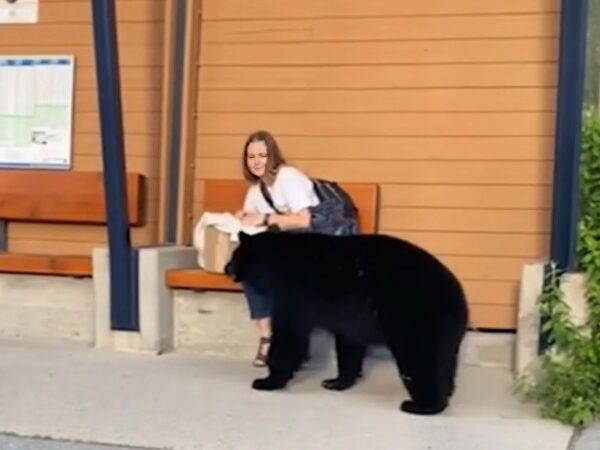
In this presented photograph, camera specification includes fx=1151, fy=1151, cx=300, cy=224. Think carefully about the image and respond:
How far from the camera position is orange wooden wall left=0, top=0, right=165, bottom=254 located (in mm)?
6535

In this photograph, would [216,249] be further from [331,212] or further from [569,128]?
[569,128]

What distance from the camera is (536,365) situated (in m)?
5.16

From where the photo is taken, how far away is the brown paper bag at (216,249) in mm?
5621

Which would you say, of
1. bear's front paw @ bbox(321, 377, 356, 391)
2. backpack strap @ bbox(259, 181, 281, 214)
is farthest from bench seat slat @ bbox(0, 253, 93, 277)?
bear's front paw @ bbox(321, 377, 356, 391)

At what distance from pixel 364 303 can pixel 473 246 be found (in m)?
1.38

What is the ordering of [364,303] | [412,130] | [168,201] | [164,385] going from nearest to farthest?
[364,303] → [164,385] → [412,130] → [168,201]

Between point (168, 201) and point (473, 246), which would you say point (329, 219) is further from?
point (168, 201)

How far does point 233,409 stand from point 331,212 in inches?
52.2

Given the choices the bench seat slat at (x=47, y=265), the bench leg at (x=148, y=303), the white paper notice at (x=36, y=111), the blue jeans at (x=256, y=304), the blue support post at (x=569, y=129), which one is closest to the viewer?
the blue support post at (x=569, y=129)

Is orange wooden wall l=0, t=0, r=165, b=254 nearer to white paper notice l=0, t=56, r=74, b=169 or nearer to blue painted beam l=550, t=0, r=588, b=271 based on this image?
white paper notice l=0, t=56, r=74, b=169

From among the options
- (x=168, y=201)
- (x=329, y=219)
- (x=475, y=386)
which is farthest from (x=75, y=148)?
(x=475, y=386)

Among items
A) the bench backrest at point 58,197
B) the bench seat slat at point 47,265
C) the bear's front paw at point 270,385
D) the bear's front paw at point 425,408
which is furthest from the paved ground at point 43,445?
the bench backrest at point 58,197

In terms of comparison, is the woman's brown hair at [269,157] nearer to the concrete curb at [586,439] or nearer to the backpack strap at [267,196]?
the backpack strap at [267,196]

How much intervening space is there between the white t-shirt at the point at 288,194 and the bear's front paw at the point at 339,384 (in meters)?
0.88
